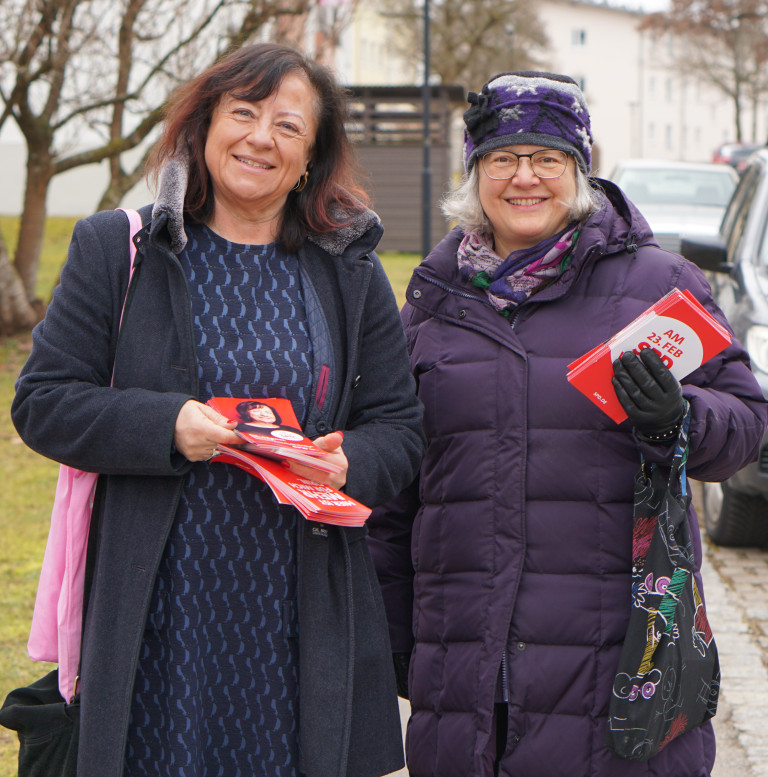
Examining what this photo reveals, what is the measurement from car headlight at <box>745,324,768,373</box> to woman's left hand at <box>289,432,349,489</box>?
377 cm

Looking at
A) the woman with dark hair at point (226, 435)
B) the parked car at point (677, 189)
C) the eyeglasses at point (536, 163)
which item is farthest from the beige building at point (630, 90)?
the woman with dark hair at point (226, 435)

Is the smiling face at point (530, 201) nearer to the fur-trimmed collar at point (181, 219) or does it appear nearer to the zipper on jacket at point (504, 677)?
the fur-trimmed collar at point (181, 219)

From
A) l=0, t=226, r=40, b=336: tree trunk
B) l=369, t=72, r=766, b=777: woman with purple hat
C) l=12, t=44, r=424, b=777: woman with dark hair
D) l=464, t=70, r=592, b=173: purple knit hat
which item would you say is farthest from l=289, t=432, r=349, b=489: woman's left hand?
l=0, t=226, r=40, b=336: tree trunk

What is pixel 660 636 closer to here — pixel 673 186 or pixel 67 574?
pixel 67 574

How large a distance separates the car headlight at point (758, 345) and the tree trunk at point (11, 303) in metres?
8.36

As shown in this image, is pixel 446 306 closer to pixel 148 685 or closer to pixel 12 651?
pixel 148 685

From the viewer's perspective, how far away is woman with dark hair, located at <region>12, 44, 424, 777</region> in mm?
2342

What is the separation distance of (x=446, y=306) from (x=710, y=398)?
2.09 feet

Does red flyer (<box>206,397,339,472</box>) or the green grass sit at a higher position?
red flyer (<box>206,397,339,472</box>)

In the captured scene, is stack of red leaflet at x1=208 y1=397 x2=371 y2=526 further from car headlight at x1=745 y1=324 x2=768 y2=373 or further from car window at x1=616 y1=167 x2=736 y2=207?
car window at x1=616 y1=167 x2=736 y2=207

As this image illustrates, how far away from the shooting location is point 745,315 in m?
6.04

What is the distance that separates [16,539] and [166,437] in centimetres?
457

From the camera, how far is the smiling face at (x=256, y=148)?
8.23 feet

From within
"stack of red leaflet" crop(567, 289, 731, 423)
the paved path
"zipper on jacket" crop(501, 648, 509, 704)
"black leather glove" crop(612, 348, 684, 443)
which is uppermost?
"stack of red leaflet" crop(567, 289, 731, 423)
